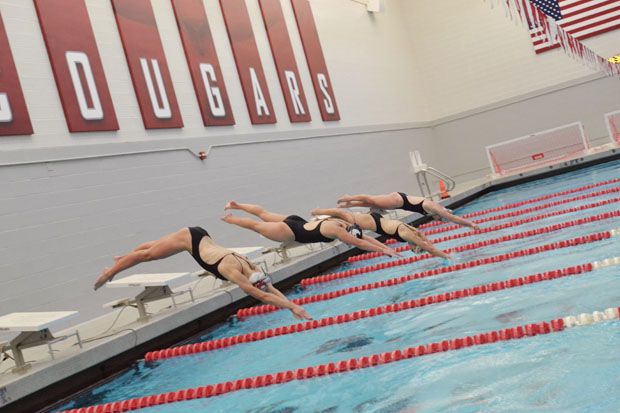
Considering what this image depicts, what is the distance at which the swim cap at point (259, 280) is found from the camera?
5301 mm

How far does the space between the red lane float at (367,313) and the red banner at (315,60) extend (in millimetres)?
8494

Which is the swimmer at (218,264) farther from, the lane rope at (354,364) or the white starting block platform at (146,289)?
the lane rope at (354,364)

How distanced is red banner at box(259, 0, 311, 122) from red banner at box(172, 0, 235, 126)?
200 cm

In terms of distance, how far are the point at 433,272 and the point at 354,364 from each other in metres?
2.83

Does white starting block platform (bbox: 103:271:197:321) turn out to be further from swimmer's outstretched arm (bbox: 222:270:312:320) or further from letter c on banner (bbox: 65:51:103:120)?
letter c on banner (bbox: 65:51:103:120)

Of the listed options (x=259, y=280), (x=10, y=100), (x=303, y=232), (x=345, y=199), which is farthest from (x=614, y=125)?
(x=10, y=100)

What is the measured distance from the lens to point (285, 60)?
12.9 m

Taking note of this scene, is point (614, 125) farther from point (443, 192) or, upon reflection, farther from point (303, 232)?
point (303, 232)

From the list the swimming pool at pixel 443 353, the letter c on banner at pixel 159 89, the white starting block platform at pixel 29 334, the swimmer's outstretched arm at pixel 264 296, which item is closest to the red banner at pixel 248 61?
the letter c on banner at pixel 159 89

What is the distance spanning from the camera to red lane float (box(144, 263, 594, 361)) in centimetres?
536

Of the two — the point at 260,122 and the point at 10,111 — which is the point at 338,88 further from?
the point at 10,111

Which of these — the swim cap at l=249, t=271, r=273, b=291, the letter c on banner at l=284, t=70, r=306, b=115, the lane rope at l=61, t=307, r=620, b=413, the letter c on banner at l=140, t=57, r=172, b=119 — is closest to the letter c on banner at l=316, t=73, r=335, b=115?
the letter c on banner at l=284, t=70, r=306, b=115

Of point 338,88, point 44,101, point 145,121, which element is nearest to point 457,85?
point 338,88

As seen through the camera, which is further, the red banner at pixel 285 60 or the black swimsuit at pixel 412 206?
the red banner at pixel 285 60
